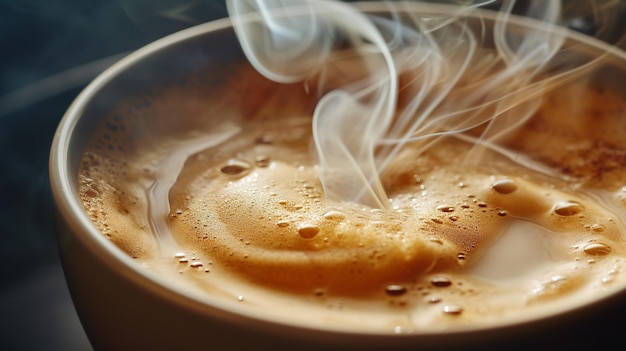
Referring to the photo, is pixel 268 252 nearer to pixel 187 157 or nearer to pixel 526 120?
pixel 187 157

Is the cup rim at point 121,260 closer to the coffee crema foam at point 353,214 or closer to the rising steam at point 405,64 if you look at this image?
the coffee crema foam at point 353,214

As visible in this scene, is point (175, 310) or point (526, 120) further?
point (526, 120)

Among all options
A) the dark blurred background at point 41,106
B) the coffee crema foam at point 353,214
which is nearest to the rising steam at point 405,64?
the coffee crema foam at point 353,214

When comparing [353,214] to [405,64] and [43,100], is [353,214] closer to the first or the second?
[405,64]

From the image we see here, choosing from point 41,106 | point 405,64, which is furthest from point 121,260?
point 41,106

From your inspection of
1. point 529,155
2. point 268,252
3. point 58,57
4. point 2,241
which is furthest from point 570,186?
point 58,57

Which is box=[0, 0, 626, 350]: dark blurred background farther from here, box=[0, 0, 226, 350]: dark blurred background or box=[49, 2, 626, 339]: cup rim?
box=[49, 2, 626, 339]: cup rim

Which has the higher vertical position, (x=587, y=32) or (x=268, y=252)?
(x=587, y=32)
